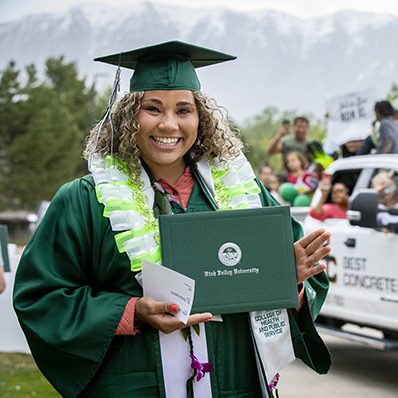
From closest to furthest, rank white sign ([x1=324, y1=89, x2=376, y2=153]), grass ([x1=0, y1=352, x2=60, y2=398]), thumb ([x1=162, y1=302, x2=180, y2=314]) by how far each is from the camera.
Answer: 1. thumb ([x1=162, y1=302, x2=180, y2=314])
2. grass ([x1=0, y1=352, x2=60, y2=398])
3. white sign ([x1=324, y1=89, x2=376, y2=153])

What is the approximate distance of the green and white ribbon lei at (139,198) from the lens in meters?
2.23

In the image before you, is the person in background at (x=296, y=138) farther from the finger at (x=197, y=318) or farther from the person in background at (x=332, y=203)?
the finger at (x=197, y=318)

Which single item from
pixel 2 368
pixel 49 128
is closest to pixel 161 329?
pixel 2 368

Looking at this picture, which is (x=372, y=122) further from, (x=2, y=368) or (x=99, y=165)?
(x=99, y=165)

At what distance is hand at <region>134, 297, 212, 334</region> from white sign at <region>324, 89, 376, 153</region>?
702 cm

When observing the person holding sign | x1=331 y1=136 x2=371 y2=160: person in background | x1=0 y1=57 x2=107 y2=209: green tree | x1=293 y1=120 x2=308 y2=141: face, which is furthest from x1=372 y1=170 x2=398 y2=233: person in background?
x1=0 y1=57 x2=107 y2=209: green tree

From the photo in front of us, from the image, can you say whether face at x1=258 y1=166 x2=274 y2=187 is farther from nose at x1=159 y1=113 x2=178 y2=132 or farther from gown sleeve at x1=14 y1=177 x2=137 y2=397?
gown sleeve at x1=14 y1=177 x2=137 y2=397

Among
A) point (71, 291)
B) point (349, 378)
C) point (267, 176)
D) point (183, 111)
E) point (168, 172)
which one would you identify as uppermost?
point (183, 111)

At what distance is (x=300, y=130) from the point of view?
11.2 meters

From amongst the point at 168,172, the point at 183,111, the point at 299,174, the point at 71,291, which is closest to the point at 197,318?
the point at 71,291

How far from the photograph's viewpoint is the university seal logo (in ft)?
6.93

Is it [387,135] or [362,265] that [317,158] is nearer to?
[387,135]

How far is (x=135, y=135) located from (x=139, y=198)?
9.7 inches

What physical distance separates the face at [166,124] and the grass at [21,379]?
336 centimetres
